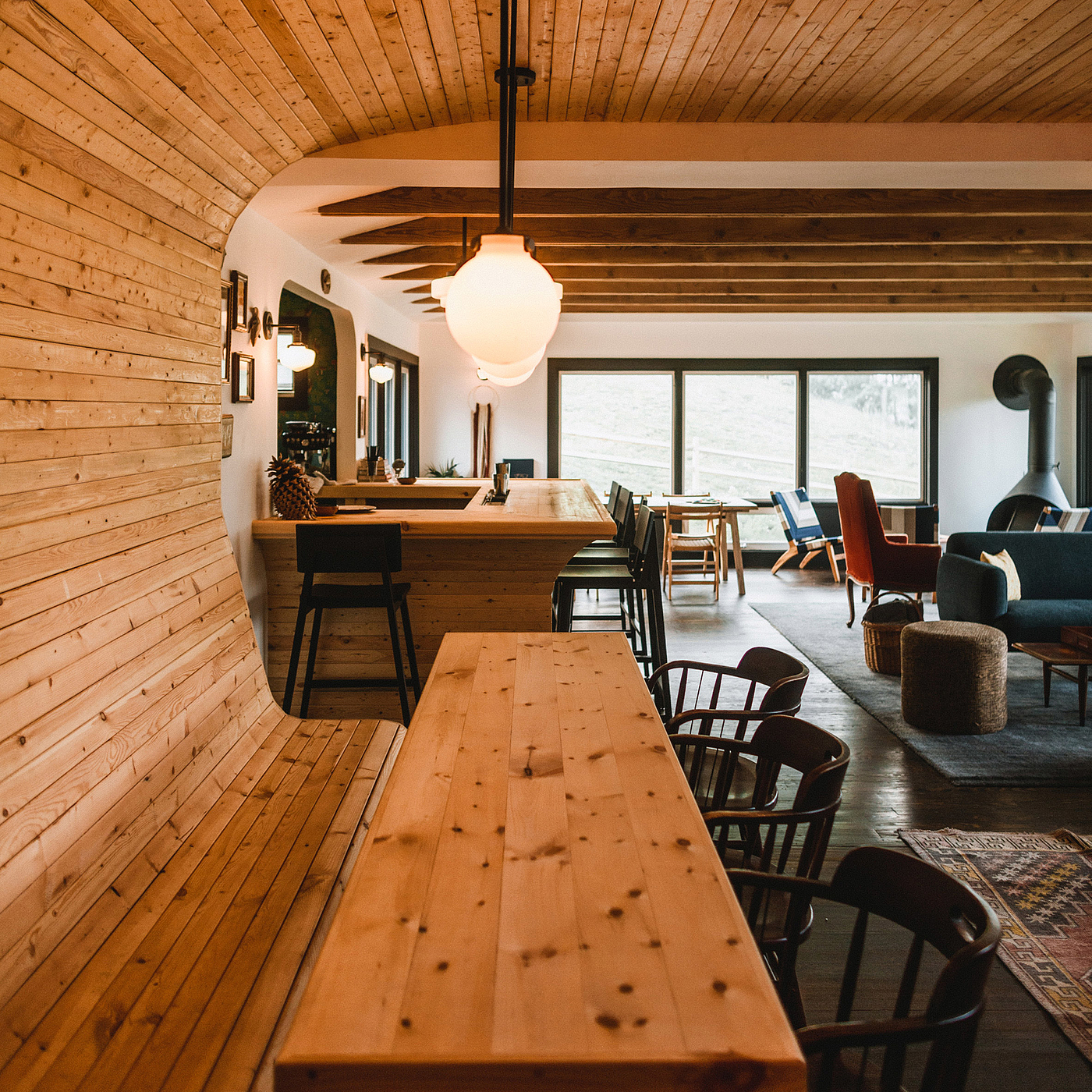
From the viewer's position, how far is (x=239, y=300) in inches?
184

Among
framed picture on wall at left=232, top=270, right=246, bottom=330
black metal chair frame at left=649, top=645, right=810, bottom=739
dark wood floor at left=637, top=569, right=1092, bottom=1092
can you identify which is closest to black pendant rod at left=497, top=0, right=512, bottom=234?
black metal chair frame at left=649, top=645, right=810, bottom=739

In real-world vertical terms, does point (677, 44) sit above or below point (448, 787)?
above

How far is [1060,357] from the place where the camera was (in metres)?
11.0

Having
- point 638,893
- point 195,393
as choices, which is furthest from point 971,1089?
point 195,393

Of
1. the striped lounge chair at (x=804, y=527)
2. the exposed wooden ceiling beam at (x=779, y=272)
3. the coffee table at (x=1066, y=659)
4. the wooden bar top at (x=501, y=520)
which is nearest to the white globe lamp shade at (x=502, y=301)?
the wooden bar top at (x=501, y=520)

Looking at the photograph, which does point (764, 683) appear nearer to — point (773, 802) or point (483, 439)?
point (773, 802)

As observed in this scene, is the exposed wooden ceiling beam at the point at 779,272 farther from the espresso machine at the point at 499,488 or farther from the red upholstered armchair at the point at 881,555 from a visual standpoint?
the espresso machine at the point at 499,488

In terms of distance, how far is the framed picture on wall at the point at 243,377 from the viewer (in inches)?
182

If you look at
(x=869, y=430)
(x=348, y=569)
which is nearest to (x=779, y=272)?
(x=869, y=430)

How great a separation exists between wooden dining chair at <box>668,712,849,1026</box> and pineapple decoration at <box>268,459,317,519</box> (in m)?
2.84

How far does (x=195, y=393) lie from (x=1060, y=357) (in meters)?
10.7

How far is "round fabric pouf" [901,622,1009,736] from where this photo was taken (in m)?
4.71

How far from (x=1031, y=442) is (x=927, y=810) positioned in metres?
8.15

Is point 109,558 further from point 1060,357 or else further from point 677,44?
point 1060,357
